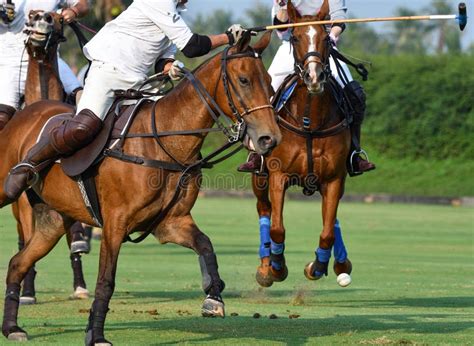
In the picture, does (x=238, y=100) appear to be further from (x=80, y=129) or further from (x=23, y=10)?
(x=23, y=10)

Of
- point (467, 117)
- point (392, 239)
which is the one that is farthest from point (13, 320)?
point (467, 117)

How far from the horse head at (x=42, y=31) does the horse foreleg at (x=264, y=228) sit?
8.77 feet

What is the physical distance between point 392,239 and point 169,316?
43.4 feet

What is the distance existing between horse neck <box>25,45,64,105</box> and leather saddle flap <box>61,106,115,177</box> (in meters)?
3.09

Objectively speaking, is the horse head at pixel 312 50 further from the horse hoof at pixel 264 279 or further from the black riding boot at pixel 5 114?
the black riding boot at pixel 5 114

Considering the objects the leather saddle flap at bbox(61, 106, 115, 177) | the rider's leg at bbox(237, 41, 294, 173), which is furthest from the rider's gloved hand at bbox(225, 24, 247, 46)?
the rider's leg at bbox(237, 41, 294, 173)

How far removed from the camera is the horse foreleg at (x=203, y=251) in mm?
9539

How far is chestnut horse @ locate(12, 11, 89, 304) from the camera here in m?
12.8

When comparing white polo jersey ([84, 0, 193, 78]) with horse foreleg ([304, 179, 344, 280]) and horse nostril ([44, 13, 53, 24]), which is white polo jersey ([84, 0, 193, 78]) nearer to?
horse nostril ([44, 13, 53, 24])

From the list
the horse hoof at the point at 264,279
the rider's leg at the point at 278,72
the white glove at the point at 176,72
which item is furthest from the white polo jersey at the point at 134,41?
the horse hoof at the point at 264,279

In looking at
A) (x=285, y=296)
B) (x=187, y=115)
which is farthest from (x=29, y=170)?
(x=285, y=296)

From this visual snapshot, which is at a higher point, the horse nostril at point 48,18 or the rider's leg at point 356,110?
the horse nostril at point 48,18

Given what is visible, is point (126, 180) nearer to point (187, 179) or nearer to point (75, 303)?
point (187, 179)

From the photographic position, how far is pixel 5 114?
12.6m
